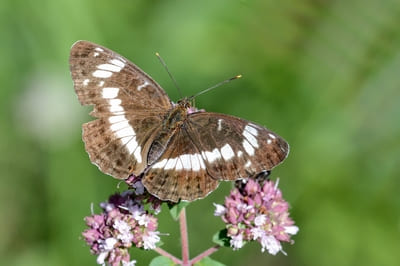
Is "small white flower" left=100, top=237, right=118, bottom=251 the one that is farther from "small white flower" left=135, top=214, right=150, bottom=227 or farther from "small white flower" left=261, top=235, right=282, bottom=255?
"small white flower" left=261, top=235, right=282, bottom=255

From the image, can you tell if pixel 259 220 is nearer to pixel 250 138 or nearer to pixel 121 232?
pixel 250 138

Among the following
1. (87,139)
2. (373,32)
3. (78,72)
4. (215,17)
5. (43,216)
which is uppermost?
(373,32)

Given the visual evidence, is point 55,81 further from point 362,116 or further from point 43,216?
point 362,116

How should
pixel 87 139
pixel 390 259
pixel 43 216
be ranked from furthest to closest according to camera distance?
pixel 43 216 → pixel 390 259 → pixel 87 139

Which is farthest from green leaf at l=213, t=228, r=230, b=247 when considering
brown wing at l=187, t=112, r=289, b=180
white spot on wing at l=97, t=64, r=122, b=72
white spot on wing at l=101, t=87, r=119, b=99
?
white spot on wing at l=97, t=64, r=122, b=72

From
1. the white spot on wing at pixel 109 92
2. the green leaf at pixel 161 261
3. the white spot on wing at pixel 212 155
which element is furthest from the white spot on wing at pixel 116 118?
the green leaf at pixel 161 261

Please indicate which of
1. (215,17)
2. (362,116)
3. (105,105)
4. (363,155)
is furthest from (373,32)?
(105,105)

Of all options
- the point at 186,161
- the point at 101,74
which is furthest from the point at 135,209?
the point at 101,74

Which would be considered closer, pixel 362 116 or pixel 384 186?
pixel 384 186
